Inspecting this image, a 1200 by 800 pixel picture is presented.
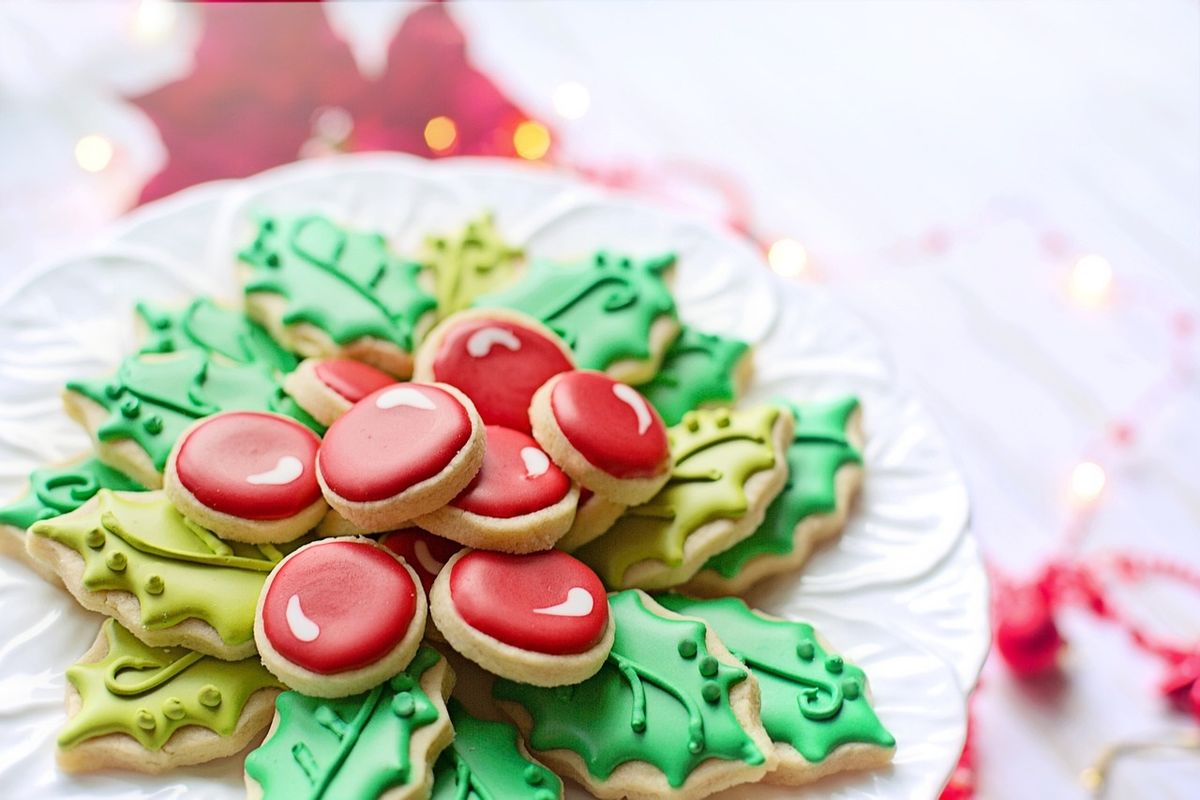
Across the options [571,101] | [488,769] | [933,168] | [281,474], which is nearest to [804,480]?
[488,769]

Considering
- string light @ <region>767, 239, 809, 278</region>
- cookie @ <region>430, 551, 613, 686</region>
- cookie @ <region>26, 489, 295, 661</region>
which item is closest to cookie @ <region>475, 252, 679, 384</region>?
cookie @ <region>430, 551, 613, 686</region>

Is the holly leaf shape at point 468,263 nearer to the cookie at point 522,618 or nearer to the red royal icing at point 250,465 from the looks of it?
the red royal icing at point 250,465

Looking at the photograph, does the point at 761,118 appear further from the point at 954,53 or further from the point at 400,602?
the point at 400,602

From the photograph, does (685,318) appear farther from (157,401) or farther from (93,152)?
(93,152)

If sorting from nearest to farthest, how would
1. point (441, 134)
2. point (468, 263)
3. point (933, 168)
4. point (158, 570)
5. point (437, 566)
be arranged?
point (158, 570)
point (437, 566)
point (468, 263)
point (441, 134)
point (933, 168)

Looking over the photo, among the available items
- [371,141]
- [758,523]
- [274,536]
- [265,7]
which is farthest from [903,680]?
[265,7]
